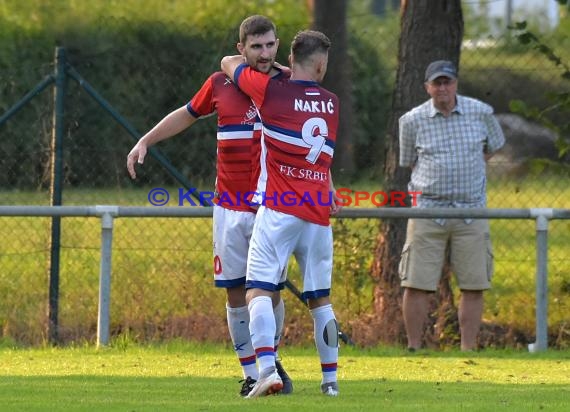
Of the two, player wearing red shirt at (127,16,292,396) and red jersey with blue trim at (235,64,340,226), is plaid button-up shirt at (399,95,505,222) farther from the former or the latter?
red jersey with blue trim at (235,64,340,226)

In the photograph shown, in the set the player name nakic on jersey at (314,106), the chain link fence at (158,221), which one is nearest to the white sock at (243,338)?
the player name nakic on jersey at (314,106)

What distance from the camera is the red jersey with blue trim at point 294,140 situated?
748cm

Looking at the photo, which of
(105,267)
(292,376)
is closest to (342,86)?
(105,267)

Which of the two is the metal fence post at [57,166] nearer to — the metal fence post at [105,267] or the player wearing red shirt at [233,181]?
the metal fence post at [105,267]

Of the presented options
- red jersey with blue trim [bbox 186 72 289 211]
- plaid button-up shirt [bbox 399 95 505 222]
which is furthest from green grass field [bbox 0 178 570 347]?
red jersey with blue trim [bbox 186 72 289 211]

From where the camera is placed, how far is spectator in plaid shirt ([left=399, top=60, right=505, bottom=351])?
10.9m

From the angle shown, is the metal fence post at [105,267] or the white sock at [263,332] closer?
the white sock at [263,332]

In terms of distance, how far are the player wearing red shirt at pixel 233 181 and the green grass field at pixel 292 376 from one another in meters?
0.40

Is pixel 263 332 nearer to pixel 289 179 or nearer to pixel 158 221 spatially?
pixel 289 179

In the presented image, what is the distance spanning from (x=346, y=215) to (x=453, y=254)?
40.4 inches

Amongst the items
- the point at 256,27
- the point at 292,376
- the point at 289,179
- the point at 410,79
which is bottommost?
the point at 292,376

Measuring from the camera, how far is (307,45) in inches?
295

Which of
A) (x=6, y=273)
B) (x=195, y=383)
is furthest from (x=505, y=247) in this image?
(x=195, y=383)

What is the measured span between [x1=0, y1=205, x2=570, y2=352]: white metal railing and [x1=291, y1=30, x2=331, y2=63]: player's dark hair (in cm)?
317
